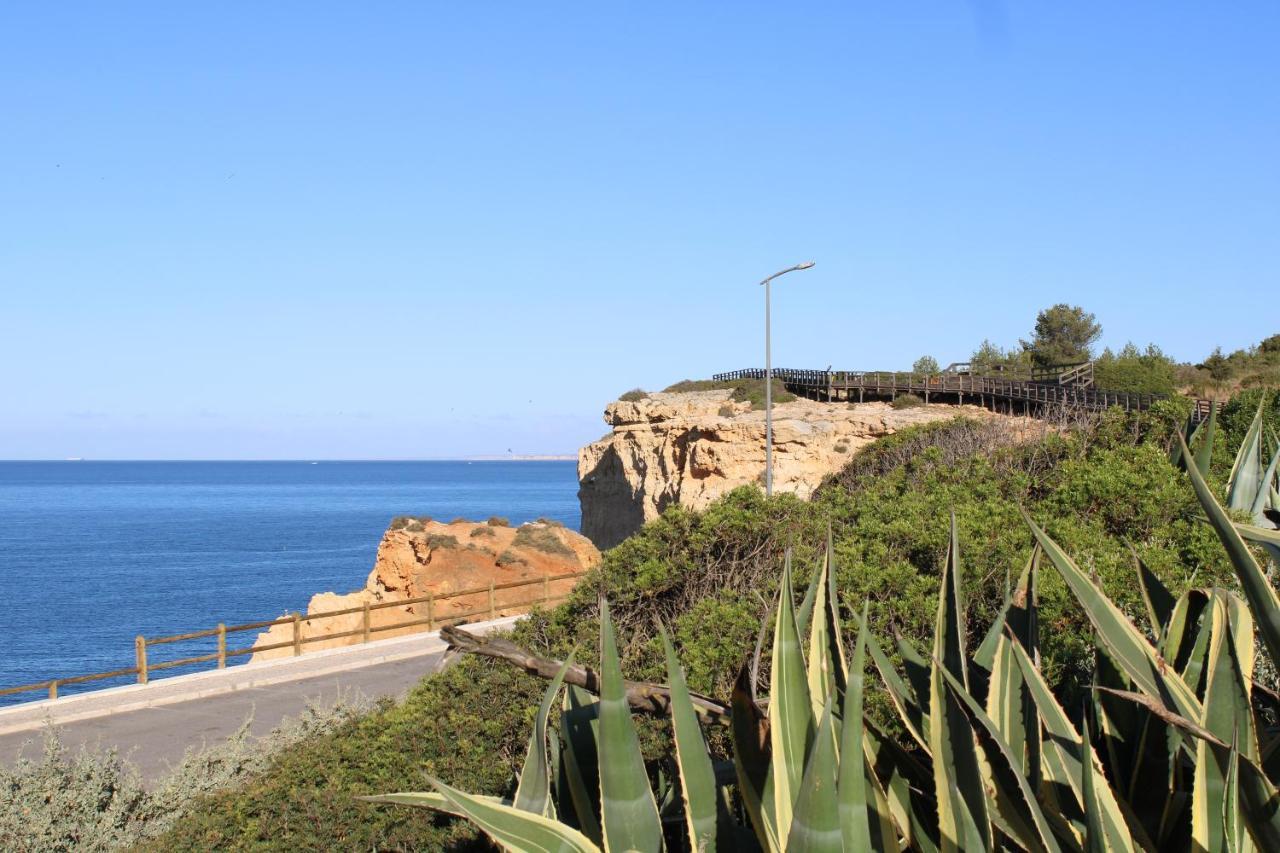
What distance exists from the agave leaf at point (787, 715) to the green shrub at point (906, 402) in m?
33.8

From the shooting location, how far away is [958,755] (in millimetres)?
2137

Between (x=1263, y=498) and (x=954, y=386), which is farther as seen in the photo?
(x=954, y=386)

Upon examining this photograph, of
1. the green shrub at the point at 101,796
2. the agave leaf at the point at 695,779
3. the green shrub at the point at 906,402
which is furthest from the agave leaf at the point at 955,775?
the green shrub at the point at 906,402

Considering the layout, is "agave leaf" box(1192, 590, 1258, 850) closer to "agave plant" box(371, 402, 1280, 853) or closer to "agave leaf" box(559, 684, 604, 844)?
"agave plant" box(371, 402, 1280, 853)

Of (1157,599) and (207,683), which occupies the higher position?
(1157,599)

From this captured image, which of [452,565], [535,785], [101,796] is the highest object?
[535,785]

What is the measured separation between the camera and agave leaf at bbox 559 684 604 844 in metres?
2.67

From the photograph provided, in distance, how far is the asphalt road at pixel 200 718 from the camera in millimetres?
12219

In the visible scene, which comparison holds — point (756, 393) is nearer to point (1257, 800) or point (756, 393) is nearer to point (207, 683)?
point (207, 683)

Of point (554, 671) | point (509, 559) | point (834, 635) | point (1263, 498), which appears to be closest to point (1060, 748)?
point (834, 635)

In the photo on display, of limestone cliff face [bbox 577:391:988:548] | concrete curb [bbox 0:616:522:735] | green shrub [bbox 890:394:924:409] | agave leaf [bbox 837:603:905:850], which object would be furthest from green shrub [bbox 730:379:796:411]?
agave leaf [bbox 837:603:905:850]

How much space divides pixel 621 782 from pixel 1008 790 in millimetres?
778

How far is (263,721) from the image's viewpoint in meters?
13.6

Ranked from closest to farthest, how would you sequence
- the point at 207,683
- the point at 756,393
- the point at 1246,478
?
the point at 1246,478
the point at 207,683
the point at 756,393
